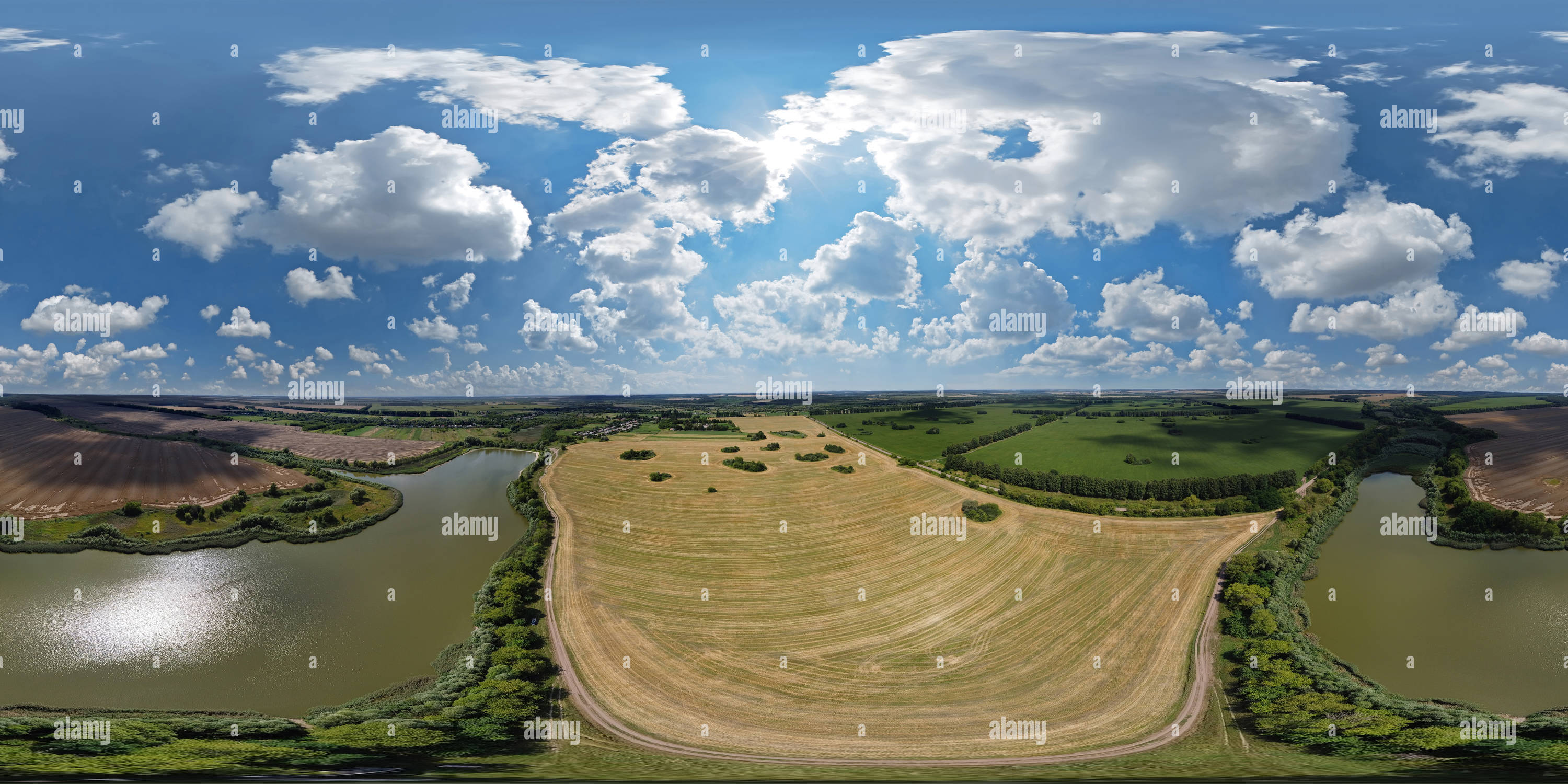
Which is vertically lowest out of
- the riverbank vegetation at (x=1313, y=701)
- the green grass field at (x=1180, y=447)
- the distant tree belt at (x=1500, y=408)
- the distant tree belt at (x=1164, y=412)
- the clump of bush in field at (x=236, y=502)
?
the riverbank vegetation at (x=1313, y=701)

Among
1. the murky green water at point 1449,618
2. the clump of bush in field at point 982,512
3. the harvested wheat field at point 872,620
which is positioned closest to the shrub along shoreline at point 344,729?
the harvested wheat field at point 872,620

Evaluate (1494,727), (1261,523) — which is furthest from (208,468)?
(1261,523)

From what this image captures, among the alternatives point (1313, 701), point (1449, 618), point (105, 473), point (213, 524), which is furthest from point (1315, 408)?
point (105, 473)

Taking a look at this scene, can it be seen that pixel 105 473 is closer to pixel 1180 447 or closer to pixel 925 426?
pixel 925 426

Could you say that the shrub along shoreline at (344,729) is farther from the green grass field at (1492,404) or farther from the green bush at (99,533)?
the green grass field at (1492,404)

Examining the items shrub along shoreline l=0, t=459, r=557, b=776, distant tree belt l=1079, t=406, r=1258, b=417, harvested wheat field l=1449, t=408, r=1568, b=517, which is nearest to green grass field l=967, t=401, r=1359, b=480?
distant tree belt l=1079, t=406, r=1258, b=417

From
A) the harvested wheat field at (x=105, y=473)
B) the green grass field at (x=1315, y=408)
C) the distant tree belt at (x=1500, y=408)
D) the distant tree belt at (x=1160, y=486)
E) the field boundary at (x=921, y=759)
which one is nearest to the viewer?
the field boundary at (x=921, y=759)
